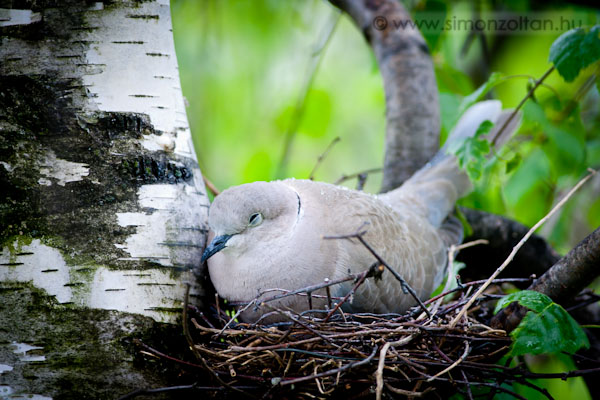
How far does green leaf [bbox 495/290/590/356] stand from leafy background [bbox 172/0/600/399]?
33.8 inches

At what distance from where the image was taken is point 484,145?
7.91 feet

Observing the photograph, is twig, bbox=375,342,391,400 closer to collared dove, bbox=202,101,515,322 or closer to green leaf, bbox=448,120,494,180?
collared dove, bbox=202,101,515,322

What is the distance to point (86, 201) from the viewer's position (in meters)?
1.79

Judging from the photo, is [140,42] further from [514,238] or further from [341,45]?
[341,45]

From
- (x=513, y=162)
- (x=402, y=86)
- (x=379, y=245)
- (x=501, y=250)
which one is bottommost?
(x=501, y=250)

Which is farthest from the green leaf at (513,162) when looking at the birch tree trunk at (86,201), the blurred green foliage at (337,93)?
the birch tree trunk at (86,201)

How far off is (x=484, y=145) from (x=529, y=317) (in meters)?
1.00

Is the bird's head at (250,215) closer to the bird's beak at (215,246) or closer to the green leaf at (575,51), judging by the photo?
the bird's beak at (215,246)

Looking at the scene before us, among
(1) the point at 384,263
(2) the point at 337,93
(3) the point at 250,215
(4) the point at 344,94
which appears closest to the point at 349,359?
(1) the point at 384,263

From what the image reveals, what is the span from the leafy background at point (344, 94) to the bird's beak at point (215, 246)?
1.17 metres

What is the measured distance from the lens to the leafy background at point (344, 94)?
9.87 ft

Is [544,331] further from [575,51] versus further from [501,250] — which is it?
[501,250]

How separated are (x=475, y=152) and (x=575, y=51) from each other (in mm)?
588

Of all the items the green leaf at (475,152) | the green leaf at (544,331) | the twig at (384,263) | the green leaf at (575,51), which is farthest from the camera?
the green leaf at (475,152)
